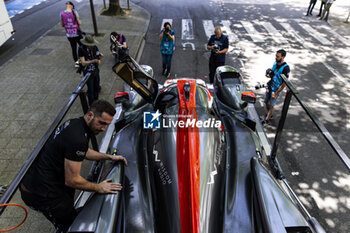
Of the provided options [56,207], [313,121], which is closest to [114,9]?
[313,121]

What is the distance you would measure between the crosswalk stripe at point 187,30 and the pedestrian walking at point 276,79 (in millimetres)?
6852

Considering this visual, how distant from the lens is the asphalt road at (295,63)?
4500 mm

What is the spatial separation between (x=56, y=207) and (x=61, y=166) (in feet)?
1.66

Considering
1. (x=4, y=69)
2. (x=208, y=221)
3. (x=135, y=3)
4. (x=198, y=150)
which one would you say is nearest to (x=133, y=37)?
(x=4, y=69)

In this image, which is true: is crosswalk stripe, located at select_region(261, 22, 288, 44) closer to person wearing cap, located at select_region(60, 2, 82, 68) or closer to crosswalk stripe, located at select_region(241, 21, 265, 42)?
crosswalk stripe, located at select_region(241, 21, 265, 42)

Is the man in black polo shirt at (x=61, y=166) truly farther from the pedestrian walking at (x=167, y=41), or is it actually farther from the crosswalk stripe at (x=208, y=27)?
the crosswalk stripe at (x=208, y=27)

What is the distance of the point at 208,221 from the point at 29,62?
29.2 ft

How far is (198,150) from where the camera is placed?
3.10m

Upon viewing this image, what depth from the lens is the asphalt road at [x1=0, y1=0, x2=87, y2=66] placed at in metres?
10.2

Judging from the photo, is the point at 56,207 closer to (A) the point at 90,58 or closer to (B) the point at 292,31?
(A) the point at 90,58

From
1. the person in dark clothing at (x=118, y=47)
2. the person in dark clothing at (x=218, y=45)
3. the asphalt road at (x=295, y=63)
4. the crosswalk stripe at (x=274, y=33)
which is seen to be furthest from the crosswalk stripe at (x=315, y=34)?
the person in dark clothing at (x=118, y=47)

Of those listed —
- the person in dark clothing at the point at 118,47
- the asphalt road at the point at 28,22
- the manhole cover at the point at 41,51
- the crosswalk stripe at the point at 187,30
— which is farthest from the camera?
the crosswalk stripe at the point at 187,30

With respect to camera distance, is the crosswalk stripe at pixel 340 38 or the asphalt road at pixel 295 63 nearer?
the asphalt road at pixel 295 63

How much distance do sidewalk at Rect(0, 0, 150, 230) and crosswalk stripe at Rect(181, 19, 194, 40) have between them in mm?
2007
